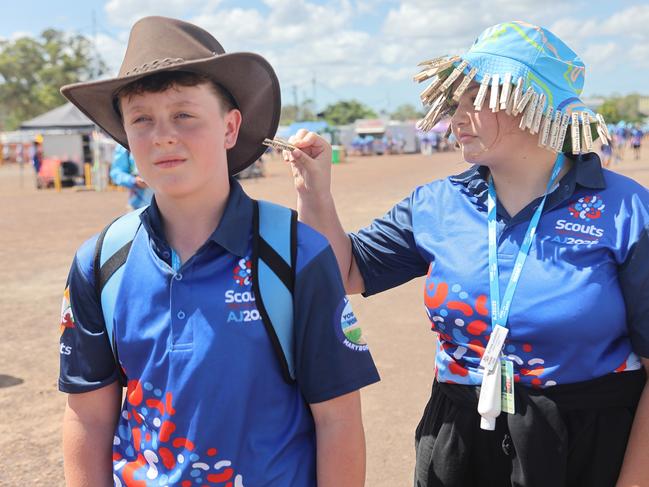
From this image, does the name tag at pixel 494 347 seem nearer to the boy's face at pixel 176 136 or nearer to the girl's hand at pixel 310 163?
the girl's hand at pixel 310 163

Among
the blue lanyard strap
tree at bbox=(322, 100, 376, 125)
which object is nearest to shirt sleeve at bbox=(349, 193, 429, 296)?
the blue lanyard strap

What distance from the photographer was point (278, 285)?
162 centimetres

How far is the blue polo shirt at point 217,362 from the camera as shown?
1.61 m

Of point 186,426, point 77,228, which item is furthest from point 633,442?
point 77,228

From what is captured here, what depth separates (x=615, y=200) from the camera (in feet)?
6.50

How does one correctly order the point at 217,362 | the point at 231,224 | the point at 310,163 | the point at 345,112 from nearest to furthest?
the point at 217,362, the point at 231,224, the point at 310,163, the point at 345,112

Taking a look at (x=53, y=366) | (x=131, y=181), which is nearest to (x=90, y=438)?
(x=53, y=366)

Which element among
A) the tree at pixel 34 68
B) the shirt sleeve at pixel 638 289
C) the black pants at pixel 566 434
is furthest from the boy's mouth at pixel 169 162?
the tree at pixel 34 68

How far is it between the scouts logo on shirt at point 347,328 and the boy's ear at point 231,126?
1.67 ft

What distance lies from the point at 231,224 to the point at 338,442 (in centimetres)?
59

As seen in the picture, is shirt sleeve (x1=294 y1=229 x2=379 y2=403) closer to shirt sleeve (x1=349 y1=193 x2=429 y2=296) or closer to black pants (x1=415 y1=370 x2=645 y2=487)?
black pants (x1=415 y1=370 x2=645 y2=487)

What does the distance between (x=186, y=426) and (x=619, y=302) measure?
1200 mm

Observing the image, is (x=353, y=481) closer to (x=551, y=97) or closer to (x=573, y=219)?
(x=573, y=219)

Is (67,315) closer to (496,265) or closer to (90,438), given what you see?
(90,438)
